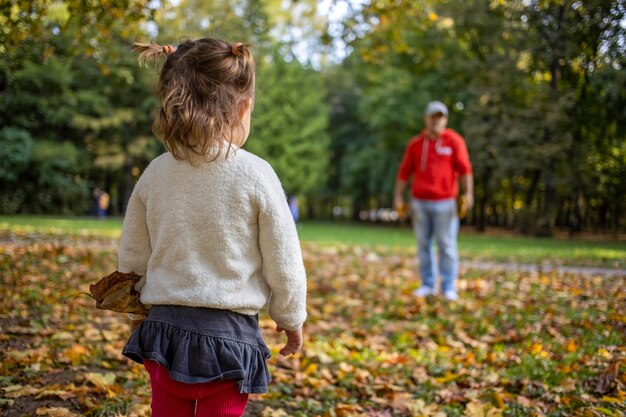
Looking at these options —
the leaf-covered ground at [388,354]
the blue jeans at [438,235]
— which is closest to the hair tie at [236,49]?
the leaf-covered ground at [388,354]

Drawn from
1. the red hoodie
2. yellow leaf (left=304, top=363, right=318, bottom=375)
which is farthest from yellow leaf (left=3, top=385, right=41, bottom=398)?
the red hoodie

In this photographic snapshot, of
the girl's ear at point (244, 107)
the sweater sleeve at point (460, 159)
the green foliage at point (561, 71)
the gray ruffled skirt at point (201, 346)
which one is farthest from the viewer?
the sweater sleeve at point (460, 159)

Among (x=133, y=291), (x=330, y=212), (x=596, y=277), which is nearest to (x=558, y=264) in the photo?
(x=596, y=277)

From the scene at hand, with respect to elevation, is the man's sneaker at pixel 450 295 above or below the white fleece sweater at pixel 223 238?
below

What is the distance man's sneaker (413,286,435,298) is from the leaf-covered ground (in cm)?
15

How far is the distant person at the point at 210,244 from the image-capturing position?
1912mm

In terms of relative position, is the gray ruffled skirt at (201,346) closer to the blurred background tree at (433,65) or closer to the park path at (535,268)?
the blurred background tree at (433,65)

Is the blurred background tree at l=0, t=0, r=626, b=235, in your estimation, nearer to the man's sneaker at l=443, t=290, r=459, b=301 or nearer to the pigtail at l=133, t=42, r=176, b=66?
the pigtail at l=133, t=42, r=176, b=66

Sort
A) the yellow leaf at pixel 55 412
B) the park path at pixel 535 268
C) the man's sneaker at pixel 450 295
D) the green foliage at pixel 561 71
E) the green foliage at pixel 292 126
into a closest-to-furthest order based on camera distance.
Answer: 1. the yellow leaf at pixel 55 412
2. the green foliage at pixel 561 71
3. the park path at pixel 535 268
4. the man's sneaker at pixel 450 295
5. the green foliage at pixel 292 126

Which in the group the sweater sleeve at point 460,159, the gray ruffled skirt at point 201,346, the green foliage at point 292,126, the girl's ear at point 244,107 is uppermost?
the green foliage at point 292,126

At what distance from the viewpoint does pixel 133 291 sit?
213 cm

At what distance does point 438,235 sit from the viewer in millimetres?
6680

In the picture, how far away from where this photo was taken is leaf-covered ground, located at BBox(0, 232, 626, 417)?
3260 millimetres

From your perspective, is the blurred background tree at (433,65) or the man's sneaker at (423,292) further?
the man's sneaker at (423,292)
